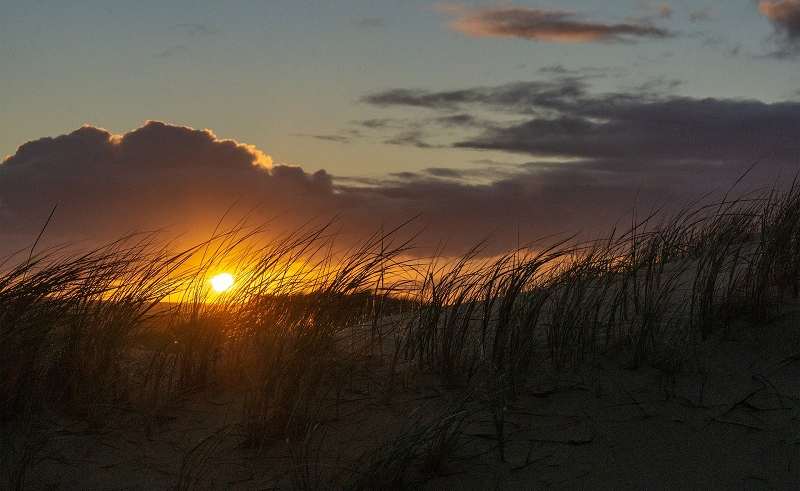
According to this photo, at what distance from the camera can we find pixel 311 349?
169 inches

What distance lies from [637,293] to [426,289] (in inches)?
48.6

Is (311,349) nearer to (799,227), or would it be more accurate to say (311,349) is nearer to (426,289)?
(426,289)

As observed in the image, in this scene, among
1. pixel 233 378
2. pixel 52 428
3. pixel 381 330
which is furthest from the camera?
pixel 381 330

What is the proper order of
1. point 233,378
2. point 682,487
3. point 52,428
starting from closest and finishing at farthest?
point 682,487 → point 52,428 → point 233,378

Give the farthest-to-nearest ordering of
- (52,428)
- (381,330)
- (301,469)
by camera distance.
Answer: (381,330), (52,428), (301,469)

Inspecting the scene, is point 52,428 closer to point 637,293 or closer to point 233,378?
point 233,378

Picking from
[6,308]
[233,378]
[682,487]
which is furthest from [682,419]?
[6,308]

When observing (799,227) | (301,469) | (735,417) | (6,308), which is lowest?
(301,469)

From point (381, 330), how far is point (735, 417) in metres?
2.08

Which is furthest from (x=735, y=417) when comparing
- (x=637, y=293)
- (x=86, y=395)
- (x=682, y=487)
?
(x=86, y=395)

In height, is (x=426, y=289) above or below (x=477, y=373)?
above

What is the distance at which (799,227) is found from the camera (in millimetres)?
5203

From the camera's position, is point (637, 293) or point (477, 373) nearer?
point (477, 373)

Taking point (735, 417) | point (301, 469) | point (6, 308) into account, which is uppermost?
point (6, 308)
